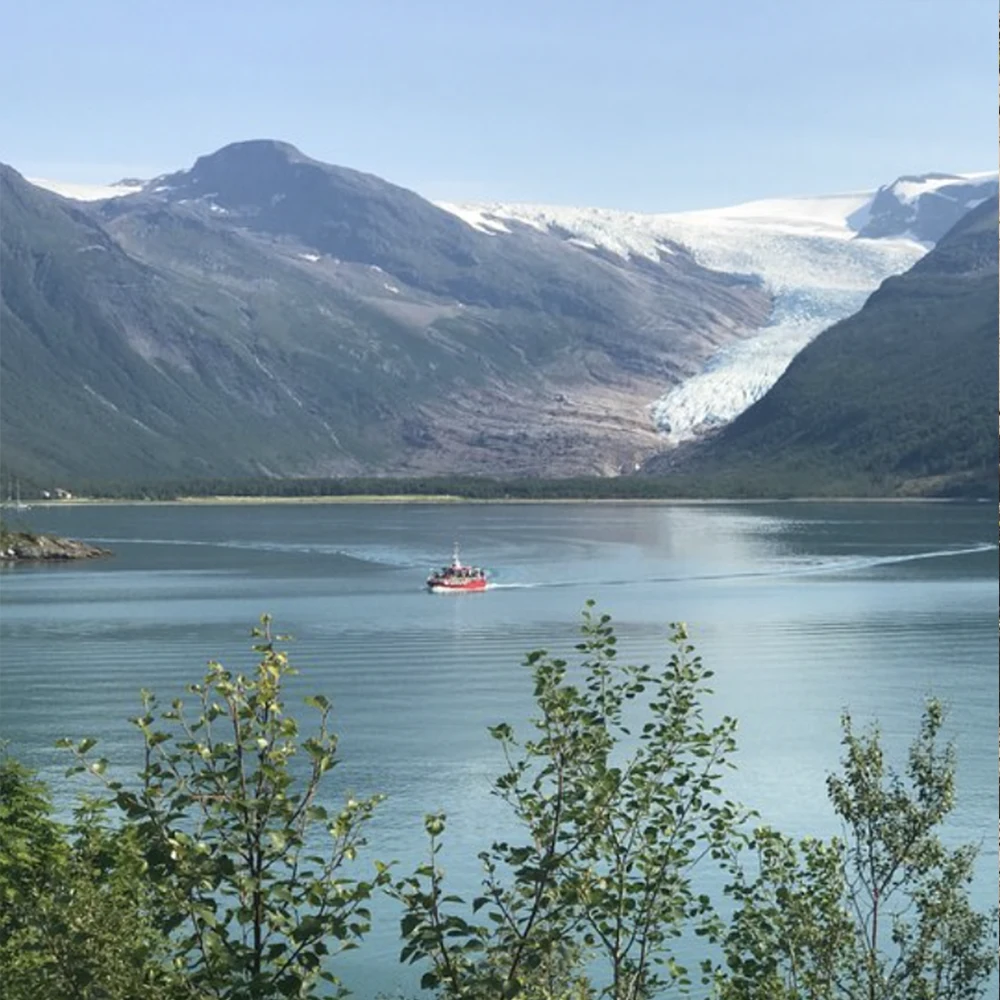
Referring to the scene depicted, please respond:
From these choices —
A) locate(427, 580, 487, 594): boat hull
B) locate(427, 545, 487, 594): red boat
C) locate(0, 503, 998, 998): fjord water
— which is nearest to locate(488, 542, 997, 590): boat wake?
locate(0, 503, 998, 998): fjord water

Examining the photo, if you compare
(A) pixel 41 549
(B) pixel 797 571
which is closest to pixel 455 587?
(B) pixel 797 571

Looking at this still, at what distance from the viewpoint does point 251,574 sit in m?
142

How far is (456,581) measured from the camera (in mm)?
126250

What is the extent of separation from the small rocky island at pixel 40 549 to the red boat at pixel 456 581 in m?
45.0

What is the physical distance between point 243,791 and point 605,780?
3.78 m

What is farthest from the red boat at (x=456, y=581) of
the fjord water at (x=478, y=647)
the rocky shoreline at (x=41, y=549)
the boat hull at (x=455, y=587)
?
the rocky shoreline at (x=41, y=549)

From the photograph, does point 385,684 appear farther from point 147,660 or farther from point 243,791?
point 243,791

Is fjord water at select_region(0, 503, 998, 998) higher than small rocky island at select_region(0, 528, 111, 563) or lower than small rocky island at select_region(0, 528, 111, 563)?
lower

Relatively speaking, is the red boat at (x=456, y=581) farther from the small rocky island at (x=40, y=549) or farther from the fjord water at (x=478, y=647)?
the small rocky island at (x=40, y=549)

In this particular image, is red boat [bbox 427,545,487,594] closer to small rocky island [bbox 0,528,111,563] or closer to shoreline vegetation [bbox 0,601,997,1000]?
small rocky island [bbox 0,528,111,563]

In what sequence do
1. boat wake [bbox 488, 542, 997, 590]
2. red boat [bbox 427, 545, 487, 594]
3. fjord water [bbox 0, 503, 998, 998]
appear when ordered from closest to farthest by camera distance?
fjord water [bbox 0, 503, 998, 998]
red boat [bbox 427, 545, 487, 594]
boat wake [bbox 488, 542, 997, 590]

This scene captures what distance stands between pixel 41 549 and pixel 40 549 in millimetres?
86

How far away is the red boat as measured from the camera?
411ft

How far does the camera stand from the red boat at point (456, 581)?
12519cm
